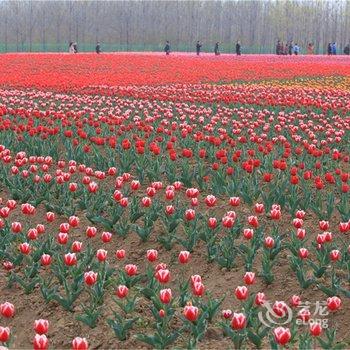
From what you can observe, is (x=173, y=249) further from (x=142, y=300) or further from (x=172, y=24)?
(x=172, y=24)

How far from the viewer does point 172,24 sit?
292ft

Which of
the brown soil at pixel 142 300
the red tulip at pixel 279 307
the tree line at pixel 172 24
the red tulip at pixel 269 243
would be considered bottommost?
the brown soil at pixel 142 300

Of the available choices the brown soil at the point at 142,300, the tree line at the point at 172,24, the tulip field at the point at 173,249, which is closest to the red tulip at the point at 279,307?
the tulip field at the point at 173,249

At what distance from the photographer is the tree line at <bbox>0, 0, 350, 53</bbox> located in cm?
8562

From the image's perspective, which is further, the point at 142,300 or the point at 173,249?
the point at 173,249

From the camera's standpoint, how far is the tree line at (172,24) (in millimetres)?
85625

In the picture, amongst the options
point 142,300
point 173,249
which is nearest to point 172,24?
point 173,249

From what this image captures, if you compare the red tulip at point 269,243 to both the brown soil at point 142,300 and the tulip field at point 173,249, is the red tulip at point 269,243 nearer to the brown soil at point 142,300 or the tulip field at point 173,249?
the tulip field at point 173,249

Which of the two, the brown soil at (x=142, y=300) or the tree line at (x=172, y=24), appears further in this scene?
the tree line at (x=172, y=24)

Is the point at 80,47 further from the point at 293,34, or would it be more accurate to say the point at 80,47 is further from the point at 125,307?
the point at 125,307

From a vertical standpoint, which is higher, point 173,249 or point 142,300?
point 173,249

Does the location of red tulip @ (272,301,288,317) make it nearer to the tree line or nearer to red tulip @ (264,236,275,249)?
red tulip @ (264,236,275,249)

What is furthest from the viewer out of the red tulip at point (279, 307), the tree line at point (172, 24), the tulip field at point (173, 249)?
the tree line at point (172, 24)

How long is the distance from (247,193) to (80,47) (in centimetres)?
7434
